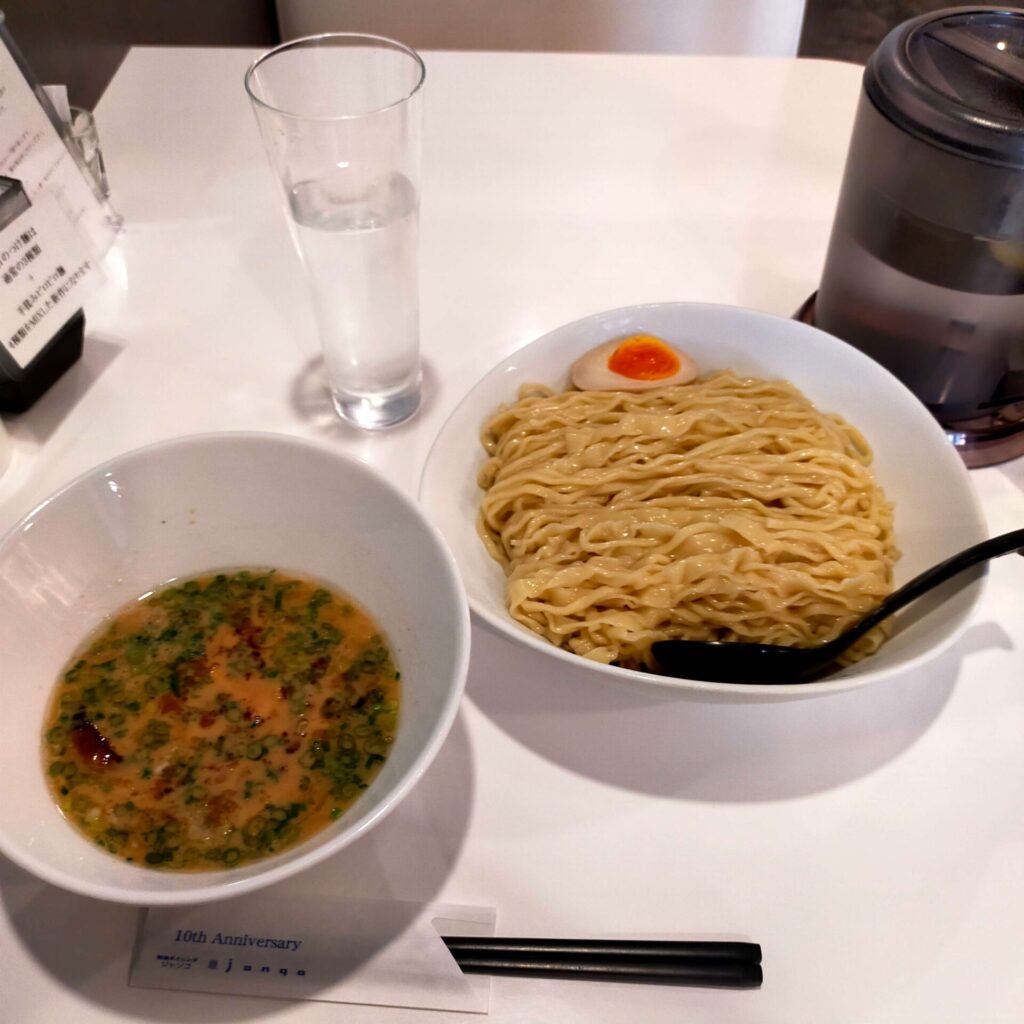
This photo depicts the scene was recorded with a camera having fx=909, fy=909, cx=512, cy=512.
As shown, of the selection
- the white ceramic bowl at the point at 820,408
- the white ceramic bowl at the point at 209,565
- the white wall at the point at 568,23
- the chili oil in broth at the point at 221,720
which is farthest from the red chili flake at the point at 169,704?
the white wall at the point at 568,23

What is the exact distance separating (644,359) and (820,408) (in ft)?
0.81

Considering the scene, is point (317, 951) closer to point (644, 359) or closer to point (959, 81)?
point (644, 359)

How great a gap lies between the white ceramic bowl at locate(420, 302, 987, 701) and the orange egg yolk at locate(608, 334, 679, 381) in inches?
1.0

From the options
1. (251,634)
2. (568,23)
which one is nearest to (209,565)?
(251,634)

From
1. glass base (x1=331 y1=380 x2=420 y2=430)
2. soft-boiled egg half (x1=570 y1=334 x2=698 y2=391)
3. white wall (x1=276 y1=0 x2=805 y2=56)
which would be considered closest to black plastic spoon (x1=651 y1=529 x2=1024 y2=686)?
soft-boiled egg half (x1=570 y1=334 x2=698 y2=391)

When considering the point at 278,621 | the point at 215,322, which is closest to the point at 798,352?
the point at 278,621

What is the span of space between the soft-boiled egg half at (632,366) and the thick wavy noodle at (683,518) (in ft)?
0.05

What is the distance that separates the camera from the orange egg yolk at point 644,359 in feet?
4.03

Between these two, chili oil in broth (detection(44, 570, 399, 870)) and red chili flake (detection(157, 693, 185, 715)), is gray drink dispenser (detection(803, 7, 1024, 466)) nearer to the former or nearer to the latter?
chili oil in broth (detection(44, 570, 399, 870))

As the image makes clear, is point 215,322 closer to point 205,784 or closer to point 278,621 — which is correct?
point 278,621

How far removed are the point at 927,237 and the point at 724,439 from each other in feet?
1.11

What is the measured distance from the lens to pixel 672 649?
96 centimetres

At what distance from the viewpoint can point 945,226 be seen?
107 centimetres

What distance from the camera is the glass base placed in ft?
4.18
